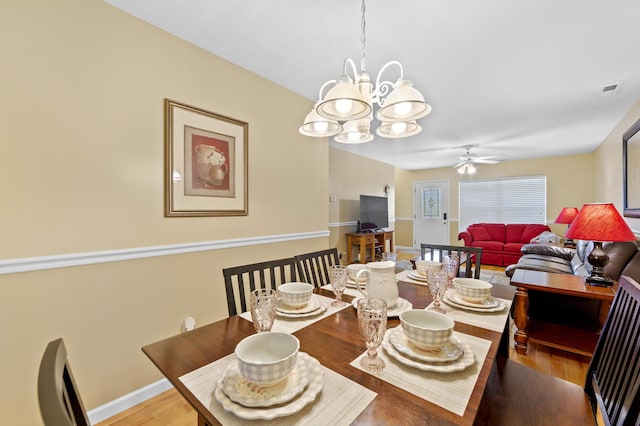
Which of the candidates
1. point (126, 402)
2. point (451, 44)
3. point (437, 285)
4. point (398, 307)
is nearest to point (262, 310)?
point (398, 307)

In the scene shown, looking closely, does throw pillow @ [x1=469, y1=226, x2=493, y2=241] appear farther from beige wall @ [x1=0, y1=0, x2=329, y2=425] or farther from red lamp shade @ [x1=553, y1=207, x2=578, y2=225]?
beige wall @ [x1=0, y1=0, x2=329, y2=425]

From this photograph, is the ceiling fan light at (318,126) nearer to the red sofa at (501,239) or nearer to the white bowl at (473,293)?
the white bowl at (473,293)

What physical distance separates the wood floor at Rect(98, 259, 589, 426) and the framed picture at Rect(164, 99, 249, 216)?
46.9 inches

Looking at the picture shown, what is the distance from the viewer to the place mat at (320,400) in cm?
60

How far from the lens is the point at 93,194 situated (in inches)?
59.4

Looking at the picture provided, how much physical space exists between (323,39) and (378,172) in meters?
4.42

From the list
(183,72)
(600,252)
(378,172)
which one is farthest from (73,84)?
(378,172)

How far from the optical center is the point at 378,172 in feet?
19.9

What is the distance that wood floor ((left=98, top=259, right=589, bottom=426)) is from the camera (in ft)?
5.01

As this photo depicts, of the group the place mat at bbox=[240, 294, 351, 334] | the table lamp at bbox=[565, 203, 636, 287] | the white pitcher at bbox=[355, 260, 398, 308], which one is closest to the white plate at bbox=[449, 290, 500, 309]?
the white pitcher at bbox=[355, 260, 398, 308]

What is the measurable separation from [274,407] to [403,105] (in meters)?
1.33

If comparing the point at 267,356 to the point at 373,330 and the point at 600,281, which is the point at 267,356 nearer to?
the point at 373,330

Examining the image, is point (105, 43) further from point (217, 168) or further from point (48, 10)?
point (217, 168)

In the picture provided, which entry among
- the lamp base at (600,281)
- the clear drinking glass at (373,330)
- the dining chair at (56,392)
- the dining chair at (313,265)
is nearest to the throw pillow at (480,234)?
the lamp base at (600,281)
